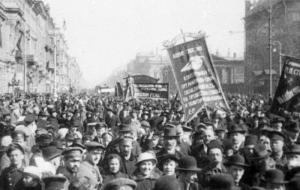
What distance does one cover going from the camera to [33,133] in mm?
10414

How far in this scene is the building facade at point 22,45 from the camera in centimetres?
4469

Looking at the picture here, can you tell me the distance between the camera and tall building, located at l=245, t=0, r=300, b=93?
50.2m

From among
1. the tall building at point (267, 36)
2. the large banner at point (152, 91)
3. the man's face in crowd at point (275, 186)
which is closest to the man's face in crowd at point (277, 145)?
the man's face in crowd at point (275, 186)

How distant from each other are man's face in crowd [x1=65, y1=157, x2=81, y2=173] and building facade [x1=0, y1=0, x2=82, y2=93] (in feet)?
102

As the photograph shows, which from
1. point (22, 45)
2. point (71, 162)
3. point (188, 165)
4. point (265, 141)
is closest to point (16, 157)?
point (71, 162)

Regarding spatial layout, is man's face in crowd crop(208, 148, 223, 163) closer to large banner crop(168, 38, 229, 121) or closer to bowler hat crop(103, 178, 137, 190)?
bowler hat crop(103, 178, 137, 190)

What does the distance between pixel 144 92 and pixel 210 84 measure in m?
8.17

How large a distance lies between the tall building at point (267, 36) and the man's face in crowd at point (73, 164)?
35.4 meters

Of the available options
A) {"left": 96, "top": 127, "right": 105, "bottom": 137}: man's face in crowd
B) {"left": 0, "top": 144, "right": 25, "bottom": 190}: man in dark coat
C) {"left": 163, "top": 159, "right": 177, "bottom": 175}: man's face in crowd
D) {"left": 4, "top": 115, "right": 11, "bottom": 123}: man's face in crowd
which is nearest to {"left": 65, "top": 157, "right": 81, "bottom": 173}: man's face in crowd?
{"left": 0, "top": 144, "right": 25, "bottom": 190}: man in dark coat

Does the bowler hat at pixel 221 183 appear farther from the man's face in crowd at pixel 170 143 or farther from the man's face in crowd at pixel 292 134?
the man's face in crowd at pixel 292 134

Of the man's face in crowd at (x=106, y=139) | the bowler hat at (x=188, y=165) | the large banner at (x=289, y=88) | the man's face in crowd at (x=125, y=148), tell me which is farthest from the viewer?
the large banner at (x=289, y=88)

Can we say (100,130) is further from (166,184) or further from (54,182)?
(166,184)

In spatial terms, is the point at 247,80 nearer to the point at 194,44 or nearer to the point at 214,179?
the point at 194,44

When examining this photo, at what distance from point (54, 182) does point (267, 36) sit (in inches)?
2178
